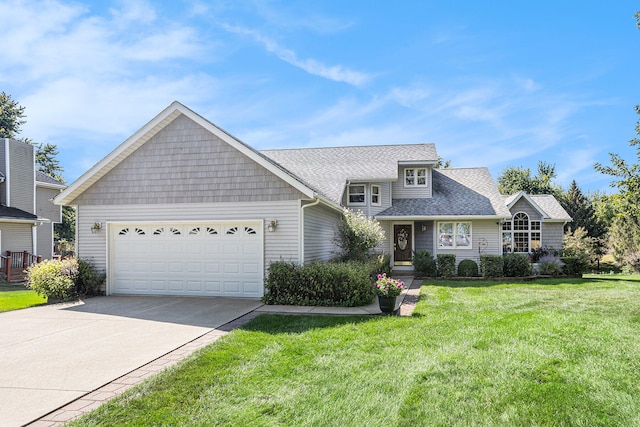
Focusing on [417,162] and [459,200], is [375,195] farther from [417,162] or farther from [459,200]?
[459,200]

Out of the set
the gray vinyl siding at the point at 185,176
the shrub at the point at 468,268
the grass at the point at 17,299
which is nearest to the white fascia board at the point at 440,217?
the shrub at the point at 468,268

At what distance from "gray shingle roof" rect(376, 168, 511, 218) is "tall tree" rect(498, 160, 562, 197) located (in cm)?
2248

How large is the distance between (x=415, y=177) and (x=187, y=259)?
1347 centimetres

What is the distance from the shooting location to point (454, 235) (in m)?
20.1

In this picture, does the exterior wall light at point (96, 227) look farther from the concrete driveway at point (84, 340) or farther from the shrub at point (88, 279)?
the concrete driveway at point (84, 340)

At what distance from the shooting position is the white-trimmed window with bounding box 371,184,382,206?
2073 centimetres

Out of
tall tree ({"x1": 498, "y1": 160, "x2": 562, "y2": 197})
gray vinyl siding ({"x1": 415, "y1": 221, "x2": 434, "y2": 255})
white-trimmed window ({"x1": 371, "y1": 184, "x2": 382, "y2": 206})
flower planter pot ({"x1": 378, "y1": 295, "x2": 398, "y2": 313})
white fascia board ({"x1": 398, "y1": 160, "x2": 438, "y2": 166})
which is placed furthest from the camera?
tall tree ({"x1": 498, "y1": 160, "x2": 562, "y2": 197})

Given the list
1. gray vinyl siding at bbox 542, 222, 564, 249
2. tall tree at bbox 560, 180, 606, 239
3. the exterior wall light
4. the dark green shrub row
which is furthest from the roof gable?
tall tree at bbox 560, 180, 606, 239

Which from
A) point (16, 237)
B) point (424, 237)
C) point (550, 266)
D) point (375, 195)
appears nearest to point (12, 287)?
point (16, 237)

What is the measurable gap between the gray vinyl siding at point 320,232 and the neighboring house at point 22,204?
1538 cm

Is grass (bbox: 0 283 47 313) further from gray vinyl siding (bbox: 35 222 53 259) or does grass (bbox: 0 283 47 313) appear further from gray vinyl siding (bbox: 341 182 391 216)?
gray vinyl siding (bbox: 341 182 391 216)

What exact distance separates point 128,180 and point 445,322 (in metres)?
9.95

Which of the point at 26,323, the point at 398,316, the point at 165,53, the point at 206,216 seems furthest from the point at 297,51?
the point at 26,323

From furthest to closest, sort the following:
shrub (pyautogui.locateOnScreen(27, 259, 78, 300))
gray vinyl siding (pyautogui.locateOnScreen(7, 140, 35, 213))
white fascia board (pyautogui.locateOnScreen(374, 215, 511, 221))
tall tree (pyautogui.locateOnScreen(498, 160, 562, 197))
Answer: tall tree (pyautogui.locateOnScreen(498, 160, 562, 197)), gray vinyl siding (pyautogui.locateOnScreen(7, 140, 35, 213)), white fascia board (pyautogui.locateOnScreen(374, 215, 511, 221)), shrub (pyautogui.locateOnScreen(27, 259, 78, 300))
